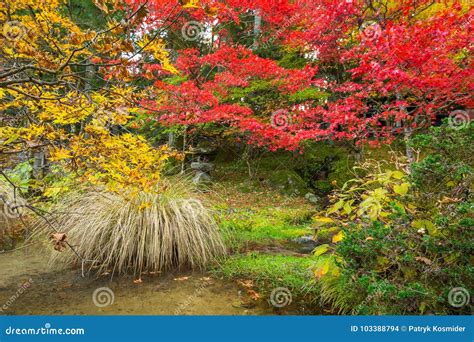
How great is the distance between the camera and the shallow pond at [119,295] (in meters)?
3.17

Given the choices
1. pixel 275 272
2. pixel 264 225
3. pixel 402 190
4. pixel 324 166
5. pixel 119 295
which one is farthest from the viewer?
pixel 324 166

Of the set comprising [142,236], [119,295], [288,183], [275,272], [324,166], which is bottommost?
[119,295]

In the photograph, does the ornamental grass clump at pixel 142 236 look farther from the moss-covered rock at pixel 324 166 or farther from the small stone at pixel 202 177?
the moss-covered rock at pixel 324 166

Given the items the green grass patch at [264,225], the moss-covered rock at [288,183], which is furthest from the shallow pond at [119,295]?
the moss-covered rock at [288,183]

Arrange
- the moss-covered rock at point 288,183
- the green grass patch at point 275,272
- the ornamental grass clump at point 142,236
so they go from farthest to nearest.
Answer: the moss-covered rock at point 288,183 < the ornamental grass clump at point 142,236 < the green grass patch at point 275,272

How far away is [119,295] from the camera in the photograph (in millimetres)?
3441

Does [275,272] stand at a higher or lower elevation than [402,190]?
lower

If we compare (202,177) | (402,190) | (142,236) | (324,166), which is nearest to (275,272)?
(142,236)

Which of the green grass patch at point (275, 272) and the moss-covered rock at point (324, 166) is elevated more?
the moss-covered rock at point (324, 166)

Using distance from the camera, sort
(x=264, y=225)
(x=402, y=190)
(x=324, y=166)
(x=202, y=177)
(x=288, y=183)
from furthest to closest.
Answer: (x=324, y=166) < (x=202, y=177) < (x=288, y=183) < (x=264, y=225) < (x=402, y=190)

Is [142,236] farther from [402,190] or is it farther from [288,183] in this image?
[288,183]

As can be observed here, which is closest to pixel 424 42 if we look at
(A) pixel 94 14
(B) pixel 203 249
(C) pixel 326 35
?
(C) pixel 326 35

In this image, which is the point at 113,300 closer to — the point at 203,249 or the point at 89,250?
the point at 89,250

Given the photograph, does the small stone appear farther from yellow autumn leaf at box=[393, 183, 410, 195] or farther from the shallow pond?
yellow autumn leaf at box=[393, 183, 410, 195]
